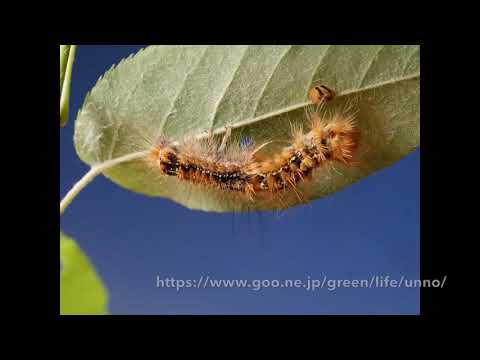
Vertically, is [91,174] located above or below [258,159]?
below

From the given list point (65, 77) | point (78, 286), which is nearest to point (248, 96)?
point (65, 77)

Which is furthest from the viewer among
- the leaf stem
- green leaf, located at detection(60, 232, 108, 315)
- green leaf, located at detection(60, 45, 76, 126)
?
green leaf, located at detection(60, 232, 108, 315)

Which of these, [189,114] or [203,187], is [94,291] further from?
[189,114]

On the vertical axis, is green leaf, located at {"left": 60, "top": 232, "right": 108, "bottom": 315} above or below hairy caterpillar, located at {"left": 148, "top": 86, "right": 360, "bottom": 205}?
below

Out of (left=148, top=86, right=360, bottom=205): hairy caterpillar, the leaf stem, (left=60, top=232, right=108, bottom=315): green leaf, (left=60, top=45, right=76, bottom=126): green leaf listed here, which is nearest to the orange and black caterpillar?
(left=148, top=86, right=360, bottom=205): hairy caterpillar

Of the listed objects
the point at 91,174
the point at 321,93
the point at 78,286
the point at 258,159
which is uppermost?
the point at 321,93

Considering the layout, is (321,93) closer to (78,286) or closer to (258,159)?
(258,159)

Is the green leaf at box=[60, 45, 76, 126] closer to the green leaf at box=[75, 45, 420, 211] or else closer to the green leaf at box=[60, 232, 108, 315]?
the green leaf at box=[75, 45, 420, 211]
